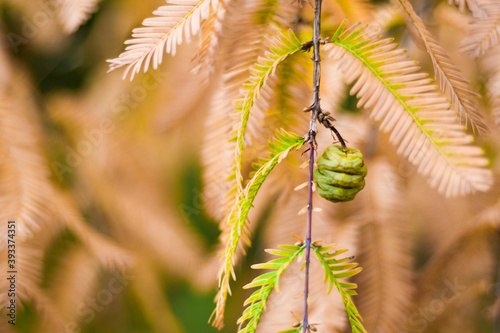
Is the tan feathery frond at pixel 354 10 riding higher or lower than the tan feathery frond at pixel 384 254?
higher

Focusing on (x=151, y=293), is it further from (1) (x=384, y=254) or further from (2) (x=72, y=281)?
(1) (x=384, y=254)

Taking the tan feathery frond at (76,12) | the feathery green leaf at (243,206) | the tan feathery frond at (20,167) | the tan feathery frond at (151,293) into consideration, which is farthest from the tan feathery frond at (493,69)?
the tan feathery frond at (151,293)

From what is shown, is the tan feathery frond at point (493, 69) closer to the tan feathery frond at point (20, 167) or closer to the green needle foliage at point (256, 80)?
the green needle foliage at point (256, 80)

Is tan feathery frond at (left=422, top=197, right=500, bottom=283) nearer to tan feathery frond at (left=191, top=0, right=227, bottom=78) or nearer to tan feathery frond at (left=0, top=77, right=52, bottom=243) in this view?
tan feathery frond at (left=191, top=0, right=227, bottom=78)

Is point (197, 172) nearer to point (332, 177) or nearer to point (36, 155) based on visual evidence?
point (36, 155)

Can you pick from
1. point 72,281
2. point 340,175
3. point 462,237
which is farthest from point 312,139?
point 72,281

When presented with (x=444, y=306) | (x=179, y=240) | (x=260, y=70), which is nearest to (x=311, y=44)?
(x=260, y=70)

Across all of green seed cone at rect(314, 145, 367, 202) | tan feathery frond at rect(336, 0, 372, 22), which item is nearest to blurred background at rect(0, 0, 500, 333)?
tan feathery frond at rect(336, 0, 372, 22)
